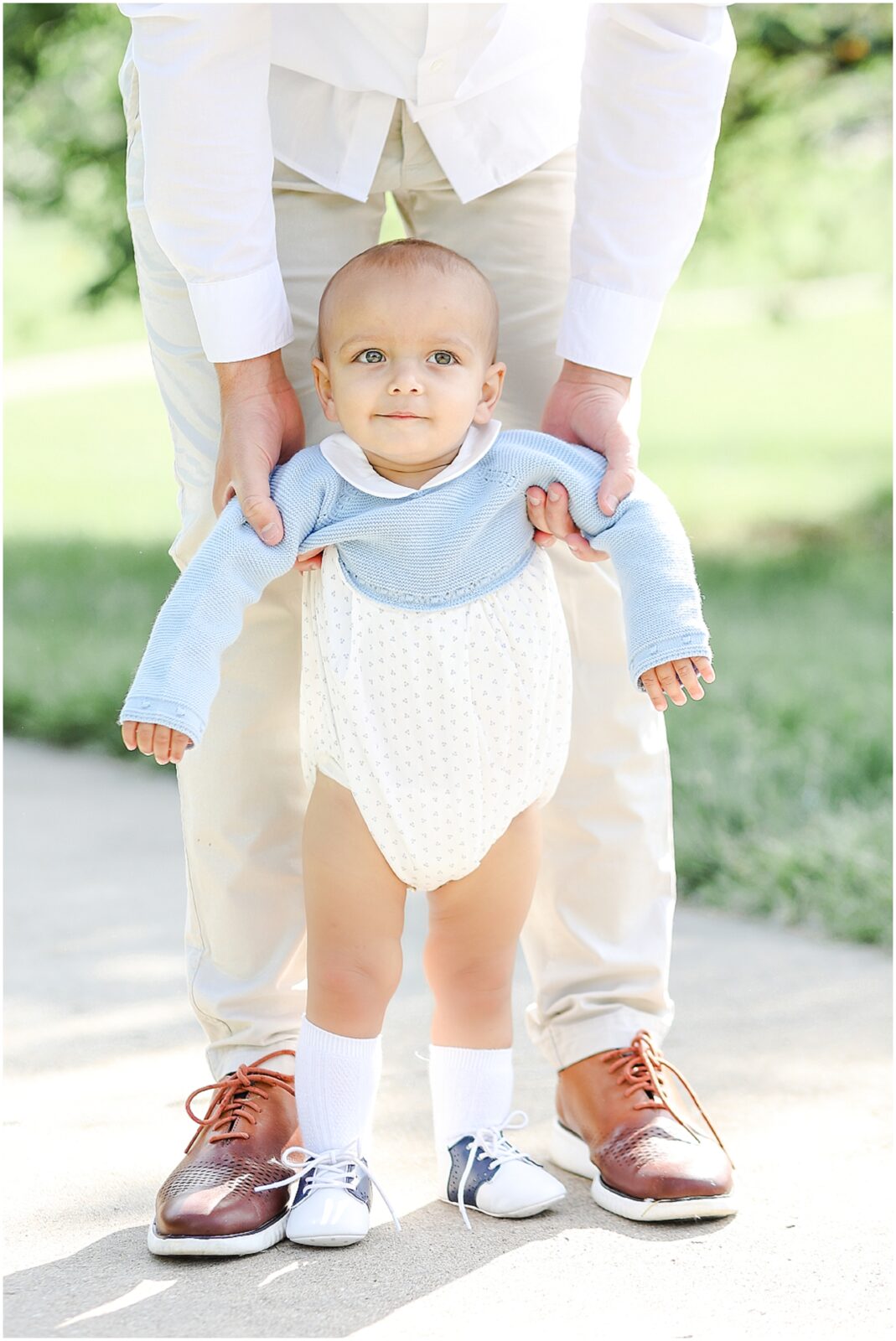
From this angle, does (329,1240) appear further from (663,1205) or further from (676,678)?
(676,678)

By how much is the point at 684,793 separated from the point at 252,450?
2092 mm

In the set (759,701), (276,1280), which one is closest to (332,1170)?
(276,1280)

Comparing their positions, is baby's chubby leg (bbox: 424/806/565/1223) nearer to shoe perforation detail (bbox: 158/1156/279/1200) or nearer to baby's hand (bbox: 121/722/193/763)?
shoe perforation detail (bbox: 158/1156/279/1200)

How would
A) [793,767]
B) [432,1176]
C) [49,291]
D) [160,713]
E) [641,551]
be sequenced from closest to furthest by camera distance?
1. [160,713]
2. [641,551]
3. [432,1176]
4. [793,767]
5. [49,291]

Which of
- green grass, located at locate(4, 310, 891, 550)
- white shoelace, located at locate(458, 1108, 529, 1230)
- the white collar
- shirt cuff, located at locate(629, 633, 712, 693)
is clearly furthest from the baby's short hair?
green grass, located at locate(4, 310, 891, 550)

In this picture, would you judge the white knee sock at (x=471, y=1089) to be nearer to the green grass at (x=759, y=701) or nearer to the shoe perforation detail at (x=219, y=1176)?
the shoe perforation detail at (x=219, y=1176)

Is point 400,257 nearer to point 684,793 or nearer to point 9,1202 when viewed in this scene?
point 9,1202

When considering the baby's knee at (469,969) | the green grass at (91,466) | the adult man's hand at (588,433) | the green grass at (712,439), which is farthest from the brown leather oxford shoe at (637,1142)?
the green grass at (712,439)

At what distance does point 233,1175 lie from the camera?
5.81 feet

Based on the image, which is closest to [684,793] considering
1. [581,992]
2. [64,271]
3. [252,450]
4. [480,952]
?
[581,992]

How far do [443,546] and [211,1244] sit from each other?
81 centimetres

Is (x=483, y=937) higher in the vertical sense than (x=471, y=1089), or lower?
higher

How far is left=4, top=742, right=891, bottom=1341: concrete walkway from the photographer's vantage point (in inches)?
62.6

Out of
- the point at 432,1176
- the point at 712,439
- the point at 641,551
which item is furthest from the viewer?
the point at 712,439
